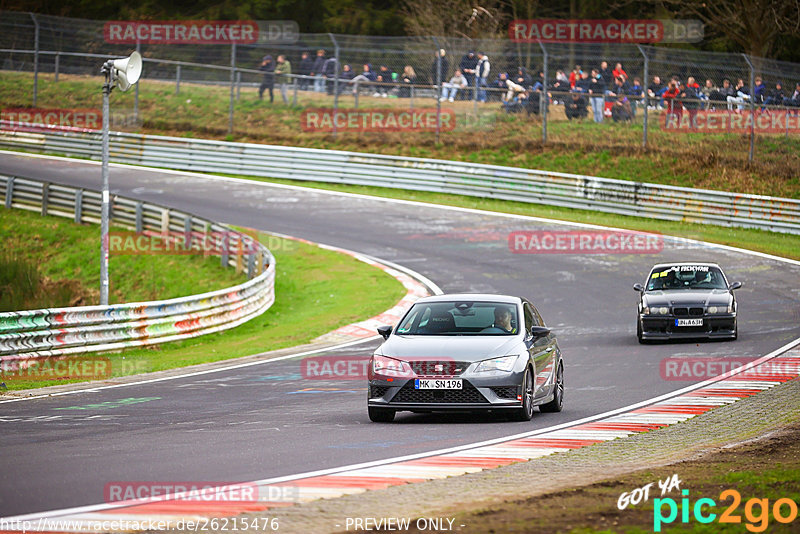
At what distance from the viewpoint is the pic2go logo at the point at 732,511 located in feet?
21.1

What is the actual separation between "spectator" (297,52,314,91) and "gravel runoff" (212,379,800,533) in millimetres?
28974

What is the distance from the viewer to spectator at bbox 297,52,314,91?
130 feet

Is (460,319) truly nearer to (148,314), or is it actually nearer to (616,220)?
(148,314)

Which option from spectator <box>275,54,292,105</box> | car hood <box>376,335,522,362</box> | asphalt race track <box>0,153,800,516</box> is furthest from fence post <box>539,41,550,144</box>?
car hood <box>376,335,522,362</box>

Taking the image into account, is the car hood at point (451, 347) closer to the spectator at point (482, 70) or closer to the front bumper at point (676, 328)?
the front bumper at point (676, 328)

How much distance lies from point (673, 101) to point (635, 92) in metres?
1.30

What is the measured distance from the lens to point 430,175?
1517 inches

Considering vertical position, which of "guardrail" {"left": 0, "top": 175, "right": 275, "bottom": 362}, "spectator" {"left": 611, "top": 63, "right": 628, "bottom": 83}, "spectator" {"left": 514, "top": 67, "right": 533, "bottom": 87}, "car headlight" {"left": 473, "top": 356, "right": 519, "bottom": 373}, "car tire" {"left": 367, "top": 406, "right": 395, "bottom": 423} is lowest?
"guardrail" {"left": 0, "top": 175, "right": 275, "bottom": 362}

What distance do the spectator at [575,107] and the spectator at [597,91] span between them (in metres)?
0.36

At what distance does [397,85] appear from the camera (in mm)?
39156

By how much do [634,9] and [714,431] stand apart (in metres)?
56.8

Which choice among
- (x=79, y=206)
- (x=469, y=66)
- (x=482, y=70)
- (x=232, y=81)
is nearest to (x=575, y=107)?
(x=482, y=70)

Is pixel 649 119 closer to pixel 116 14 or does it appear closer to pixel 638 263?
pixel 638 263

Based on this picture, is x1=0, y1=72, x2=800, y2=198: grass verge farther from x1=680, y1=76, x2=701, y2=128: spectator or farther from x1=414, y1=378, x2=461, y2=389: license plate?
x1=414, y1=378, x2=461, y2=389: license plate
